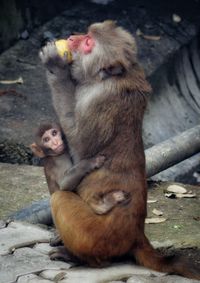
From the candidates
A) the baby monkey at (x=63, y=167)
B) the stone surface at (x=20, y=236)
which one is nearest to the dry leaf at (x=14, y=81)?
the stone surface at (x=20, y=236)

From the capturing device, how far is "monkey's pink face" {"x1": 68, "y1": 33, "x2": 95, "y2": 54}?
582 centimetres

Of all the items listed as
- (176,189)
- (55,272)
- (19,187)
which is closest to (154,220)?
(176,189)

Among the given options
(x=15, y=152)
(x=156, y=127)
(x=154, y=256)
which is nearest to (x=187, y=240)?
(x=154, y=256)

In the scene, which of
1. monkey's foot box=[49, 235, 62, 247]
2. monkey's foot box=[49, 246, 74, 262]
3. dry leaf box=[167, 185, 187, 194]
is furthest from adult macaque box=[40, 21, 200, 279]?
dry leaf box=[167, 185, 187, 194]

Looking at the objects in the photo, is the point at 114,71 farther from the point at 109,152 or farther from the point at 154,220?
the point at 154,220

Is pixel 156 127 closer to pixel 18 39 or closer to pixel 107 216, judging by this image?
pixel 18 39

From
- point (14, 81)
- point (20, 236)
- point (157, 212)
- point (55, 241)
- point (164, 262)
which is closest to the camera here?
point (164, 262)

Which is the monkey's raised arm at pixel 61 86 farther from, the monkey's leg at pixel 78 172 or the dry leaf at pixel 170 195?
the dry leaf at pixel 170 195

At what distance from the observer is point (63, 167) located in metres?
5.97

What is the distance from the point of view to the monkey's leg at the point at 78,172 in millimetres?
5734

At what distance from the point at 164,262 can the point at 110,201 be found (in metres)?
0.56

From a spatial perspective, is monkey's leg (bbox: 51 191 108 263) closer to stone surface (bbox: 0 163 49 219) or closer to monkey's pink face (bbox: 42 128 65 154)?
monkey's pink face (bbox: 42 128 65 154)

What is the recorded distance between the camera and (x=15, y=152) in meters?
8.41

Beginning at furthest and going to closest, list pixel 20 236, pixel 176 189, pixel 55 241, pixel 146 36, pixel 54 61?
1. pixel 146 36
2. pixel 176 189
3. pixel 20 236
4. pixel 55 241
5. pixel 54 61
